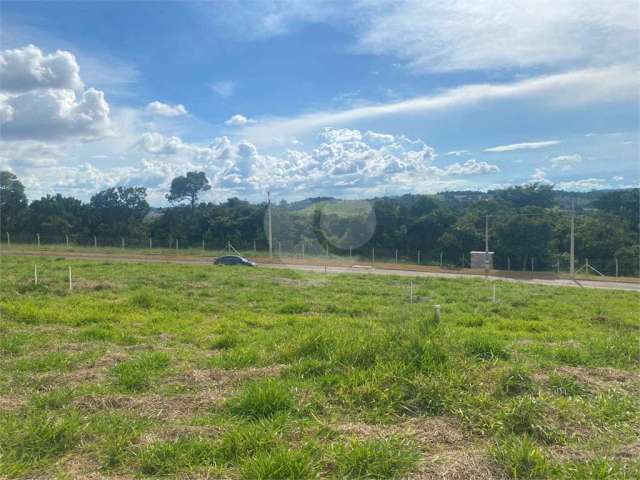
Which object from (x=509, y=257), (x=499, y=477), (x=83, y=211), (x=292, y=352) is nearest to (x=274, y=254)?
(x=509, y=257)

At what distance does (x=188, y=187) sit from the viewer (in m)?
A: 55.9

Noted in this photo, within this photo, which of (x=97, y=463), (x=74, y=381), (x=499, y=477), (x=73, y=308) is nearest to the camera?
(x=499, y=477)

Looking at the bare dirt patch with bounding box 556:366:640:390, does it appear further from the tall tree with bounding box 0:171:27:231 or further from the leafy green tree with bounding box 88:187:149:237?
the tall tree with bounding box 0:171:27:231

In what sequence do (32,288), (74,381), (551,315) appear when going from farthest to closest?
(32,288) → (551,315) → (74,381)

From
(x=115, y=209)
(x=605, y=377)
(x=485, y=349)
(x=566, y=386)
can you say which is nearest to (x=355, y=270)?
(x=485, y=349)

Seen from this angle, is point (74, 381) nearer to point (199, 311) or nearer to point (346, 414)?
point (346, 414)

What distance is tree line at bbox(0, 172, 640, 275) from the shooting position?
132 feet

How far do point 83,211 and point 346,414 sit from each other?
59498mm

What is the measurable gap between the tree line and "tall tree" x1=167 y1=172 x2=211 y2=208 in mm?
117

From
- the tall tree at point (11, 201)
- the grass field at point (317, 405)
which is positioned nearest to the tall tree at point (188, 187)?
the tall tree at point (11, 201)

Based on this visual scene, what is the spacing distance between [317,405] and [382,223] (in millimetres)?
45059

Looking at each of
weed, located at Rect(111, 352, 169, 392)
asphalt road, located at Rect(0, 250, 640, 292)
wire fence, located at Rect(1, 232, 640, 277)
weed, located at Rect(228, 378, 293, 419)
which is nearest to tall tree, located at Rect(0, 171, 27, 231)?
wire fence, located at Rect(1, 232, 640, 277)

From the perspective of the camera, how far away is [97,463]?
3459 mm

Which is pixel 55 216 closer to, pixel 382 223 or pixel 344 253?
pixel 344 253
